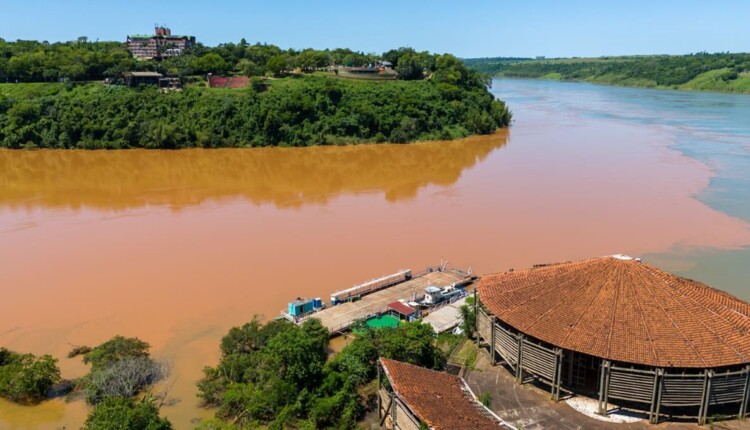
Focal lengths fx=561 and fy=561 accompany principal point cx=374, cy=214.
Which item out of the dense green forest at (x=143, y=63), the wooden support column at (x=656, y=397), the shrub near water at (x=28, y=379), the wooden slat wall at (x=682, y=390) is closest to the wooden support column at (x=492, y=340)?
the wooden support column at (x=656, y=397)

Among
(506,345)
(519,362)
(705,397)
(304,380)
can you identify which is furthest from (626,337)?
(304,380)

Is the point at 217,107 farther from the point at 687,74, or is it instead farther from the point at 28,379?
the point at 687,74

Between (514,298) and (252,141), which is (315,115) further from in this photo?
(514,298)

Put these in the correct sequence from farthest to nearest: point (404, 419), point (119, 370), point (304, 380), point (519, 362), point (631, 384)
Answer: point (119, 370)
point (304, 380)
point (519, 362)
point (404, 419)
point (631, 384)

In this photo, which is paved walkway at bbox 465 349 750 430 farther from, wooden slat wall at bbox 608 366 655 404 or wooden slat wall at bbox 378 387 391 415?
wooden slat wall at bbox 378 387 391 415

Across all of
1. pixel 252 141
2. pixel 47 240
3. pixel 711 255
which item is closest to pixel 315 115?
pixel 252 141

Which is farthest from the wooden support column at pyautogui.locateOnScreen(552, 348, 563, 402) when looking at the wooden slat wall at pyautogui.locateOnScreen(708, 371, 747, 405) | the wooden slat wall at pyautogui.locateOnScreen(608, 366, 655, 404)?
the wooden slat wall at pyautogui.locateOnScreen(708, 371, 747, 405)
